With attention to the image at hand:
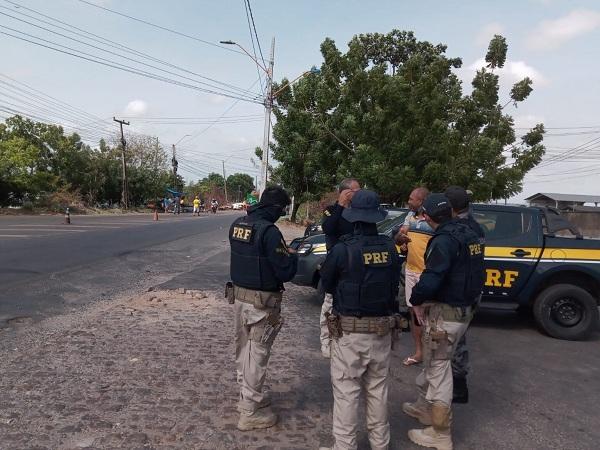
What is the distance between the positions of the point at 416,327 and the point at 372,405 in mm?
2192

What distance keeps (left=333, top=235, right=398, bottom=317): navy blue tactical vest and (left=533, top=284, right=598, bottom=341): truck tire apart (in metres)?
4.44

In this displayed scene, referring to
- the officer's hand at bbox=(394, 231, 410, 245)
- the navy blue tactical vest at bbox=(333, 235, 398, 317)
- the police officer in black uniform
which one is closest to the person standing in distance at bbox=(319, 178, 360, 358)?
the police officer in black uniform

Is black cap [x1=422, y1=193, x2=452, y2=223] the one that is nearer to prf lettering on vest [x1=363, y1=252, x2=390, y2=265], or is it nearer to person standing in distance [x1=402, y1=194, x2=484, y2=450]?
person standing in distance [x1=402, y1=194, x2=484, y2=450]

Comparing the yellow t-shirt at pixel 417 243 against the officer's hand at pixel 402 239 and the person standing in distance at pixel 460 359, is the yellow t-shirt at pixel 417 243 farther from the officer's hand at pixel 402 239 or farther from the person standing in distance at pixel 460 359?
the person standing in distance at pixel 460 359

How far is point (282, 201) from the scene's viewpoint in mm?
3918

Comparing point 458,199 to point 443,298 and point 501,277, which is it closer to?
point 443,298

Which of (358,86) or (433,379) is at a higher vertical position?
(358,86)

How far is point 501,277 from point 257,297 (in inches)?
169

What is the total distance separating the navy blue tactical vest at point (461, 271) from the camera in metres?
3.56

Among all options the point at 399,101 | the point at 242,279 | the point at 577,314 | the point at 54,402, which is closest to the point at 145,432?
the point at 54,402

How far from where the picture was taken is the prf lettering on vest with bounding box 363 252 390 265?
10.3 feet

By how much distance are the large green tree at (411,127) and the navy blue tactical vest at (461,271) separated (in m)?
12.8

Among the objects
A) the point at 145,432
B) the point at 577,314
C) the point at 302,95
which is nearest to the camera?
the point at 145,432

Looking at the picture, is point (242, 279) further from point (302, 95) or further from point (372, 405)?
point (302, 95)
